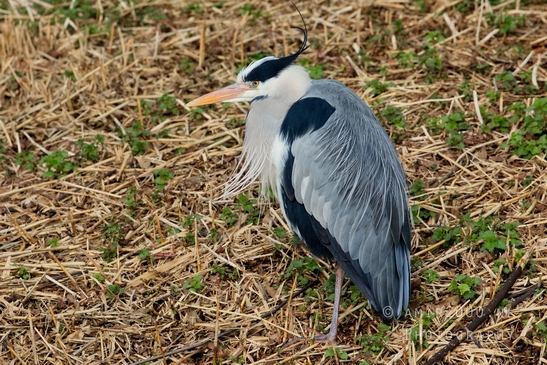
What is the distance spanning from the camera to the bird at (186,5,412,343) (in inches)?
148

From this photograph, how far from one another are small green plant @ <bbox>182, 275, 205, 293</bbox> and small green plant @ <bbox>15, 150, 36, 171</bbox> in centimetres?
161

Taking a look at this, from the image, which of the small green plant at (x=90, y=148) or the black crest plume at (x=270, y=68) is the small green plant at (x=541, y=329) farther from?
the small green plant at (x=90, y=148)

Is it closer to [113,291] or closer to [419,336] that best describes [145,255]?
[113,291]

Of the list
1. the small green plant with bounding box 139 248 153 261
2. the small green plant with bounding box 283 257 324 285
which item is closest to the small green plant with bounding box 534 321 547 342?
the small green plant with bounding box 283 257 324 285

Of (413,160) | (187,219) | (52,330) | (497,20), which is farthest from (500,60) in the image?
(52,330)

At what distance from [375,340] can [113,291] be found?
146 centimetres

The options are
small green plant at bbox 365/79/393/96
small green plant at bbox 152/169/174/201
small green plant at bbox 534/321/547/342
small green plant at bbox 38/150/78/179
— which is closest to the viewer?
small green plant at bbox 534/321/547/342

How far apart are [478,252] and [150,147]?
7.70 feet

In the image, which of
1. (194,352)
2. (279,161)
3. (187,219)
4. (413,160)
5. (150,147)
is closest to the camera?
(194,352)

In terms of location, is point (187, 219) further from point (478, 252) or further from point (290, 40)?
point (290, 40)

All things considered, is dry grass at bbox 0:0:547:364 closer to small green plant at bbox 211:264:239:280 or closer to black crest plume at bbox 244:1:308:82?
small green plant at bbox 211:264:239:280

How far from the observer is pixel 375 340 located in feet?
11.9

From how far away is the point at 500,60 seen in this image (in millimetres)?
5281

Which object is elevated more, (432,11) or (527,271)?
(432,11)
